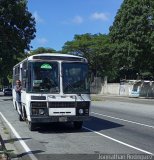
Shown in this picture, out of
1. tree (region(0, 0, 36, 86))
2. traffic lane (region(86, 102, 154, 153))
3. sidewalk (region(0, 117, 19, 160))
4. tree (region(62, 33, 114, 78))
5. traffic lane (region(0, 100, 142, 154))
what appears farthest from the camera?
tree (region(62, 33, 114, 78))

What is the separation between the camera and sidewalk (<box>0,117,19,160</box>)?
1133cm

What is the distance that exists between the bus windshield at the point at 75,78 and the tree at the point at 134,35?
39204 millimetres

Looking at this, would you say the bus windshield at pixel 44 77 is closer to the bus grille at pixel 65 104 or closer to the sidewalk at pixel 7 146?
the bus grille at pixel 65 104

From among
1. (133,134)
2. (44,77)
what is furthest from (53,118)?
(133,134)

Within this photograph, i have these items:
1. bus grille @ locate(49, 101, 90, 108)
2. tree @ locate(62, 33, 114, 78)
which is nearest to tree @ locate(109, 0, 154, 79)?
tree @ locate(62, 33, 114, 78)

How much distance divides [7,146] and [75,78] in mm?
4723

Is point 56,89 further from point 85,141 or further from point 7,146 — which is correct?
point 7,146

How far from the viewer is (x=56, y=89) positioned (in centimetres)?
1745

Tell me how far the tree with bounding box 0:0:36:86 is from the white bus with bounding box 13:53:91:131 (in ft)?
131

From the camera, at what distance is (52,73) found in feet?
58.1

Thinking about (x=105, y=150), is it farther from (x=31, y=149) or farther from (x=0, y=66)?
(x=0, y=66)

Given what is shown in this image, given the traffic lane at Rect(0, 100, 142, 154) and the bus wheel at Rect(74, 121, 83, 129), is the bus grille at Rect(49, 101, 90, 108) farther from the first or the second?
the bus wheel at Rect(74, 121, 83, 129)

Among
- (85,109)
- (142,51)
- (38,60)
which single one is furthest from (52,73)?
(142,51)

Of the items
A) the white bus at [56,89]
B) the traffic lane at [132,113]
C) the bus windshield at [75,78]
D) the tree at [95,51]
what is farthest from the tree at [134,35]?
the white bus at [56,89]
